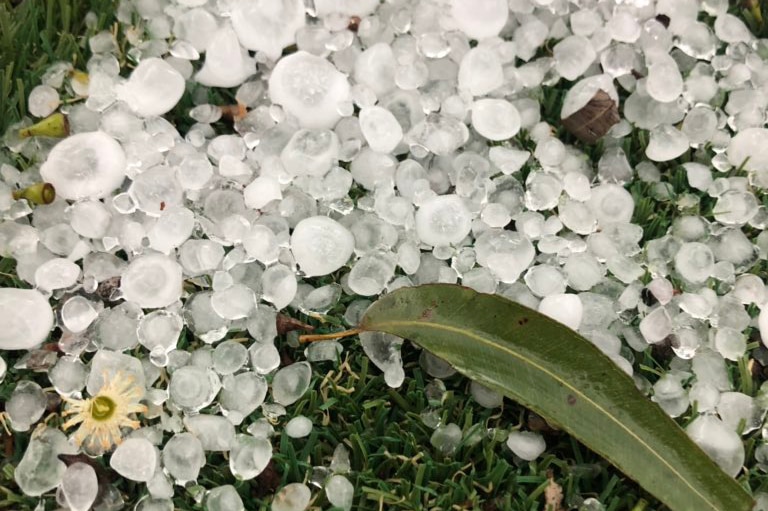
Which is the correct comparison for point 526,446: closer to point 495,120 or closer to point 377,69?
point 495,120

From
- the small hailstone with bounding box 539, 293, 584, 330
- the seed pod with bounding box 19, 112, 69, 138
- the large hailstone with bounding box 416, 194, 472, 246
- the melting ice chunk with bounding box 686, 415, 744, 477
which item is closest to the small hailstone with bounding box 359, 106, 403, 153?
the large hailstone with bounding box 416, 194, 472, 246

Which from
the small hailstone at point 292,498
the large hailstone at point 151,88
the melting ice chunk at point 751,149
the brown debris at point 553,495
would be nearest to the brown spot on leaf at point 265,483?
the small hailstone at point 292,498

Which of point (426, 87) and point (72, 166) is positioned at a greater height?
point (426, 87)

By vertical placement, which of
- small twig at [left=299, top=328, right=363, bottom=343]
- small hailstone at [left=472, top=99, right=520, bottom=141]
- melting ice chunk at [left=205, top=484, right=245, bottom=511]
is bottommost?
melting ice chunk at [left=205, top=484, right=245, bottom=511]

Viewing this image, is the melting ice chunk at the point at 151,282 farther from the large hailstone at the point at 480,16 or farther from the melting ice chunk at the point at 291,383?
the large hailstone at the point at 480,16

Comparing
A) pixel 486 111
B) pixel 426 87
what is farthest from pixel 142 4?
pixel 486 111

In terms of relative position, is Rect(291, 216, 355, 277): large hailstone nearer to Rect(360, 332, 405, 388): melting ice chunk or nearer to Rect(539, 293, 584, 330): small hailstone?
Rect(360, 332, 405, 388): melting ice chunk

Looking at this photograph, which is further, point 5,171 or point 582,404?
point 5,171

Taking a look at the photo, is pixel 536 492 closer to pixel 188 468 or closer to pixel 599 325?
pixel 599 325

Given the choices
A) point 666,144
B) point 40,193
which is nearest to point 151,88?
point 40,193
